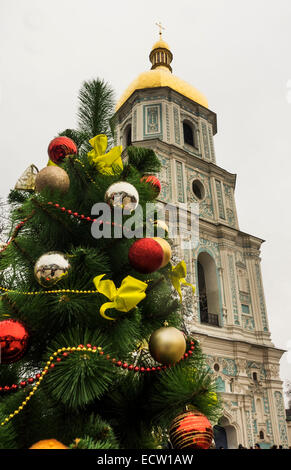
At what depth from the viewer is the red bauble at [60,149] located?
1915 mm

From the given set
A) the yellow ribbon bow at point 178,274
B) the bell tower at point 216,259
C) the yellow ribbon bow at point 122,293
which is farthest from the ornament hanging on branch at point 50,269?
the bell tower at point 216,259

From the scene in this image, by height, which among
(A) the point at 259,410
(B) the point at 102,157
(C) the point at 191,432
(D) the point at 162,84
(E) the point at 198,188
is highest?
(D) the point at 162,84

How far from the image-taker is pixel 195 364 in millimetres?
1551

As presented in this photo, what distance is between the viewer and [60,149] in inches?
75.9

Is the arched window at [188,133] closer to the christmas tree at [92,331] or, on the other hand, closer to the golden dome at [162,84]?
the golden dome at [162,84]

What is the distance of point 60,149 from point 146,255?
835 millimetres

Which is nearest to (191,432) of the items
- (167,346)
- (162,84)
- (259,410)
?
(167,346)

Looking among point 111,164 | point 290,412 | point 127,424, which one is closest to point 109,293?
point 127,424

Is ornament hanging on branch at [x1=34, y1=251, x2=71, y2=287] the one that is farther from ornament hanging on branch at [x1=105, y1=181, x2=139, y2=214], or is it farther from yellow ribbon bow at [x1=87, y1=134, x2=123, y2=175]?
yellow ribbon bow at [x1=87, y1=134, x2=123, y2=175]

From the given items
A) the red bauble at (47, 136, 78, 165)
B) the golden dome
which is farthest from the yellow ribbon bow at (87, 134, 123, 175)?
the golden dome

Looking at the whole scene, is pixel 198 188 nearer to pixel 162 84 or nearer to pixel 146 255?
→ pixel 162 84

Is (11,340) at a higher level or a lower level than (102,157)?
lower

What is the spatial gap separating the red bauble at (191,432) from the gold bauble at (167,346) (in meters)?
0.20

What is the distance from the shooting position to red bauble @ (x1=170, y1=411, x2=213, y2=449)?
116 cm
